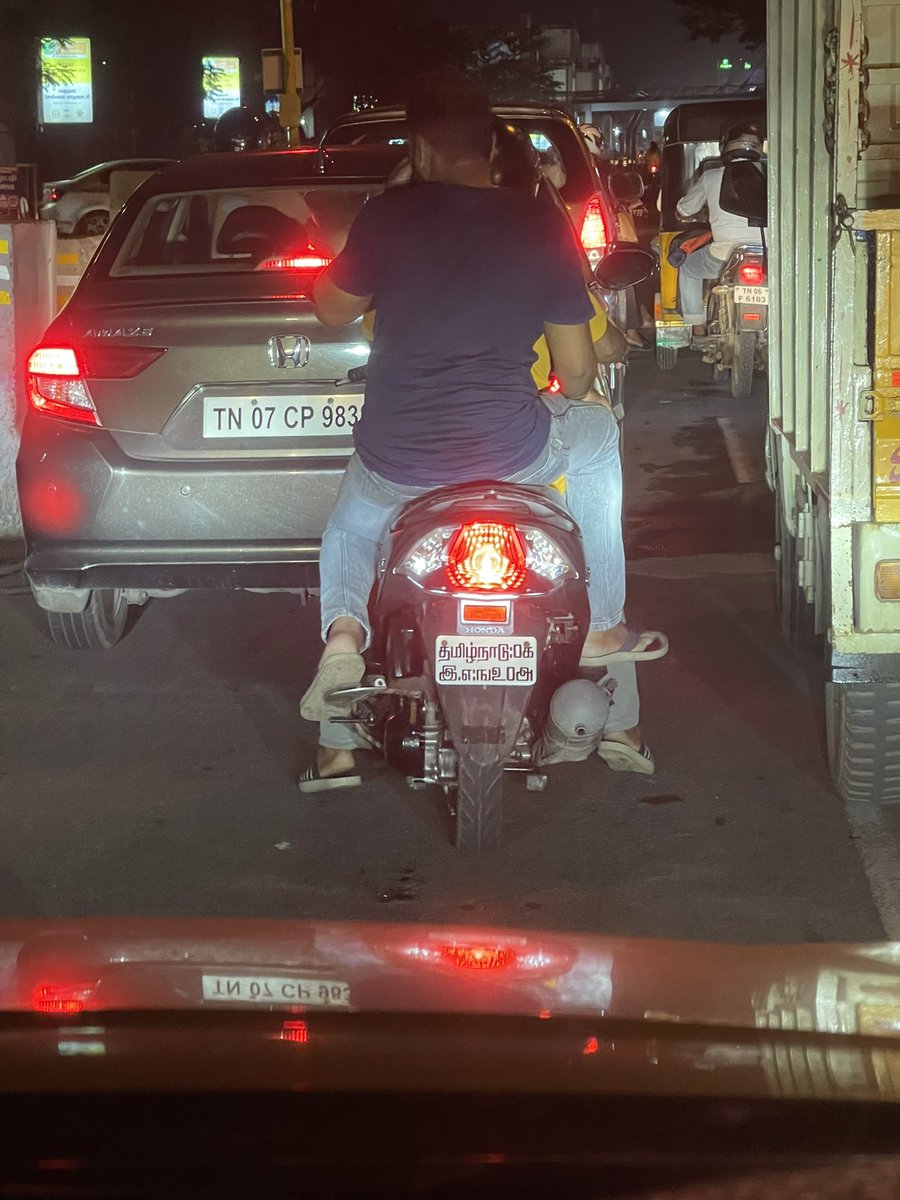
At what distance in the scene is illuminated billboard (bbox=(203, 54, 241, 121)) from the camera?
4878 centimetres

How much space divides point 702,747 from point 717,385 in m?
9.76

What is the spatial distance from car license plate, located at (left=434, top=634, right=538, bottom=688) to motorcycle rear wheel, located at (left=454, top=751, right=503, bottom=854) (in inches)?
9.9

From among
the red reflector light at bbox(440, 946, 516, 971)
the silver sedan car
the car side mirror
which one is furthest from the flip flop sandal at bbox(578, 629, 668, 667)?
the car side mirror

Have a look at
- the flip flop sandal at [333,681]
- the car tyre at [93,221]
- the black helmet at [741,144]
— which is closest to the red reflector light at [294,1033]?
the flip flop sandal at [333,681]

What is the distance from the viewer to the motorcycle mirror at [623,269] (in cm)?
558

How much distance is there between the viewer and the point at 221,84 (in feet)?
162

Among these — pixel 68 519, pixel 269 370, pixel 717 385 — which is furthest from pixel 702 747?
pixel 717 385

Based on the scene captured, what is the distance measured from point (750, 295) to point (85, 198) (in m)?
18.1

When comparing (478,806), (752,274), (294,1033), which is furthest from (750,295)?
(294,1033)

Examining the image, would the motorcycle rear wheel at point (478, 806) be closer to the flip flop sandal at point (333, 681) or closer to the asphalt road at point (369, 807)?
the asphalt road at point (369, 807)

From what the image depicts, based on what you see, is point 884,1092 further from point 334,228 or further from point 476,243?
point 334,228

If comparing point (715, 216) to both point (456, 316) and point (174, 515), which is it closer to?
point (174, 515)

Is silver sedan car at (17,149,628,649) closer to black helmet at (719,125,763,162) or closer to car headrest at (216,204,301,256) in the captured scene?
car headrest at (216,204,301,256)

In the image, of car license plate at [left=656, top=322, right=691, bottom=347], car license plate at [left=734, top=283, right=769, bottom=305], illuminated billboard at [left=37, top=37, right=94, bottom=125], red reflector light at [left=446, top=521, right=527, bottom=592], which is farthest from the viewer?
illuminated billboard at [left=37, top=37, right=94, bottom=125]
